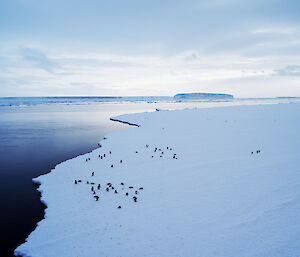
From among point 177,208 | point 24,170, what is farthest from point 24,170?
point 177,208

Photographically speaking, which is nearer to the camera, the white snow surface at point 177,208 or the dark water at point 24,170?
the white snow surface at point 177,208

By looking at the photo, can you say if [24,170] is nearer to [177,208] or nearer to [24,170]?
[24,170]

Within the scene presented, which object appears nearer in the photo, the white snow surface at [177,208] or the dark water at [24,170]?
the white snow surface at [177,208]

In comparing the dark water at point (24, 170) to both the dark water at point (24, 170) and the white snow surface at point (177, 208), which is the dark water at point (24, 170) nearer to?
the dark water at point (24, 170)

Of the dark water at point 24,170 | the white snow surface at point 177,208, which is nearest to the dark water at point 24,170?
the dark water at point 24,170

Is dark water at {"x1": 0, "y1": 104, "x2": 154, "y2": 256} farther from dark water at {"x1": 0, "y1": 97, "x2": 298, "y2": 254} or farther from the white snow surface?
the white snow surface

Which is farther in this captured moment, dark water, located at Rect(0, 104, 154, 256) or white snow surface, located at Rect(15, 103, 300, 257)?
dark water, located at Rect(0, 104, 154, 256)

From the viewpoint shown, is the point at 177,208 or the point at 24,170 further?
the point at 24,170

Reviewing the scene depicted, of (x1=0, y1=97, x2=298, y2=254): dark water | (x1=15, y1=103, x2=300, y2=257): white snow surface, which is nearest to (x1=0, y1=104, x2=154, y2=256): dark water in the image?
(x1=0, y1=97, x2=298, y2=254): dark water
